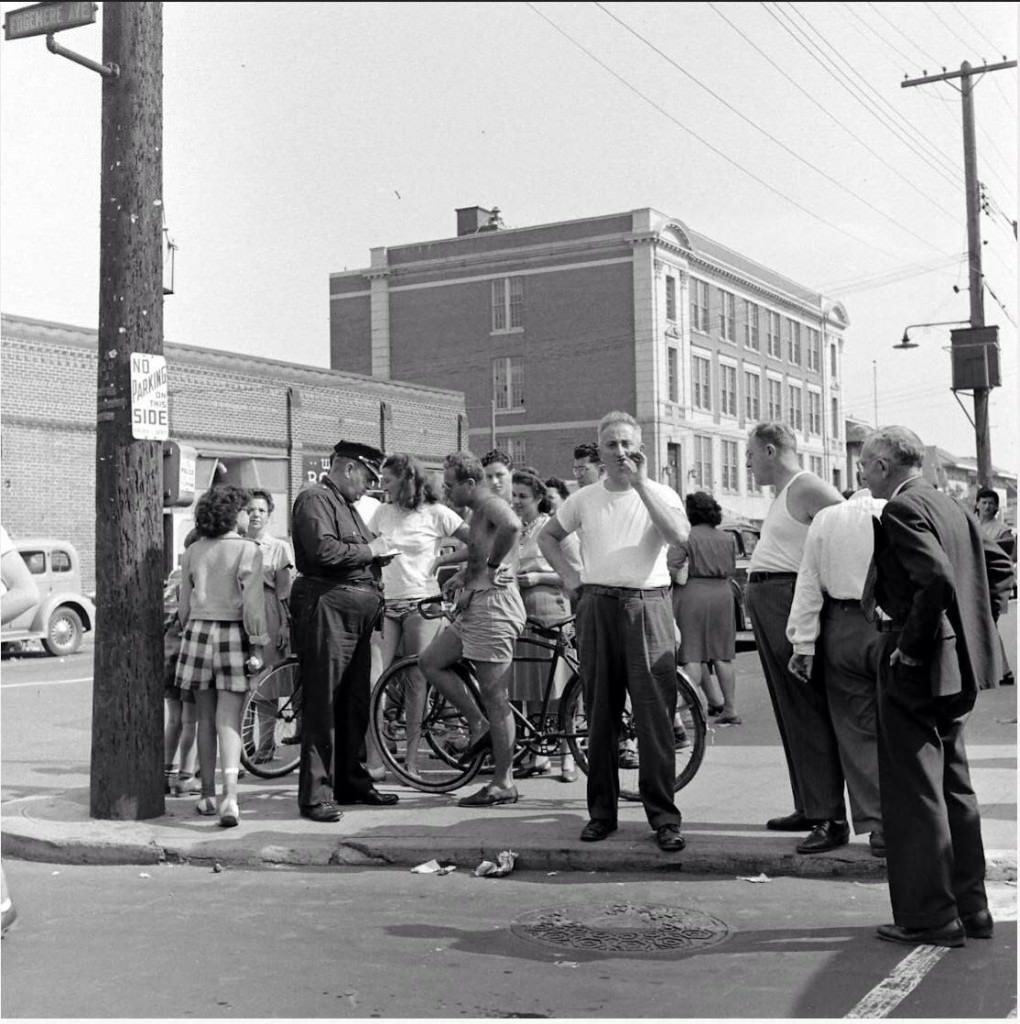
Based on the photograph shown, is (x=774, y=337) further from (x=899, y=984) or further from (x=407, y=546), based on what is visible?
(x=899, y=984)

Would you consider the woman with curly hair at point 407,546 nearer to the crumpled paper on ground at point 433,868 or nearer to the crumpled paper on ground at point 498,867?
the crumpled paper on ground at point 433,868

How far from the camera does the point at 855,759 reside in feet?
20.6

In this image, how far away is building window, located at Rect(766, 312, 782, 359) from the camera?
64.8 m

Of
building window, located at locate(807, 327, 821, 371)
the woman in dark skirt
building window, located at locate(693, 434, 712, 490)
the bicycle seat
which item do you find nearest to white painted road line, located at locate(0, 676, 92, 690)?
the woman in dark skirt

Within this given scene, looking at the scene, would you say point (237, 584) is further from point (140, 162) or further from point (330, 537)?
point (140, 162)

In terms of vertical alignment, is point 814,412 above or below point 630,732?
above

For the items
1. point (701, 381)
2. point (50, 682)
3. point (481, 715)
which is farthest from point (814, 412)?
point (481, 715)

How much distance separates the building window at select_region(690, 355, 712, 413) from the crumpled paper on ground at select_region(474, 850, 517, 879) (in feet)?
170

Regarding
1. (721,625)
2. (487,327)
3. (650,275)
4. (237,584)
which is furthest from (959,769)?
(487,327)

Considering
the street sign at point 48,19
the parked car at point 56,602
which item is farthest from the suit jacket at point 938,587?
the parked car at point 56,602

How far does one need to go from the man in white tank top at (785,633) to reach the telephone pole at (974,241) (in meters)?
19.2

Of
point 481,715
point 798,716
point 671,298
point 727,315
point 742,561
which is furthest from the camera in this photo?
point 727,315

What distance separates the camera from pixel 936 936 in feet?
16.0

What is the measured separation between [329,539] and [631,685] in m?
1.89
